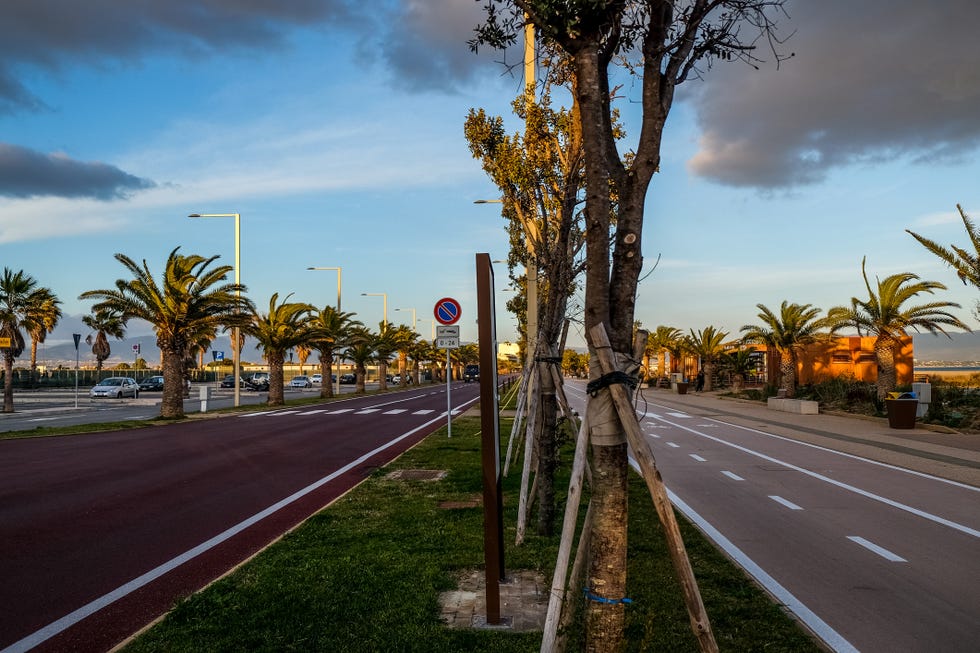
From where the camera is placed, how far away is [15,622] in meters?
5.08

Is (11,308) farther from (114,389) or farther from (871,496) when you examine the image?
(871,496)

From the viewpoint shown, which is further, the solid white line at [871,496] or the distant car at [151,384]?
the distant car at [151,384]

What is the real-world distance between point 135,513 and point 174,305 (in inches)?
807

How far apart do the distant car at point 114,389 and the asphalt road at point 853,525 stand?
41.8m

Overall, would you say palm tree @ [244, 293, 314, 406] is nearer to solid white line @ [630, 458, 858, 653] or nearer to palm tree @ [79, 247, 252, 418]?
palm tree @ [79, 247, 252, 418]

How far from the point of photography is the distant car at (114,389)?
154 ft

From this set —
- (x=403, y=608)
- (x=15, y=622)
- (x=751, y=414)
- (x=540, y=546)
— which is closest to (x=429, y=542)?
(x=540, y=546)

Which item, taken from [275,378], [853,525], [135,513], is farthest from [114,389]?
[853,525]

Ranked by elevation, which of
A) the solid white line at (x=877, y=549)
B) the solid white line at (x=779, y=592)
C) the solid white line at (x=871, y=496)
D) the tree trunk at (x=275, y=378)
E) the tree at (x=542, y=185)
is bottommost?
the solid white line at (x=871, y=496)

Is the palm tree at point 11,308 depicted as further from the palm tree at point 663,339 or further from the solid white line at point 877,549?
the palm tree at point 663,339

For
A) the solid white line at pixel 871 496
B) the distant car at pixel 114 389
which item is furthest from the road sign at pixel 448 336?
the distant car at pixel 114 389

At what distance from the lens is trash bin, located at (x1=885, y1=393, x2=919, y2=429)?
21.2 meters

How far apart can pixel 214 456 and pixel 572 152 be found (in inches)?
398

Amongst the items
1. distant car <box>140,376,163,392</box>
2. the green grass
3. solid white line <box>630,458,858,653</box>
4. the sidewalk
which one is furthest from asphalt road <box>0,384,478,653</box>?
distant car <box>140,376,163,392</box>
